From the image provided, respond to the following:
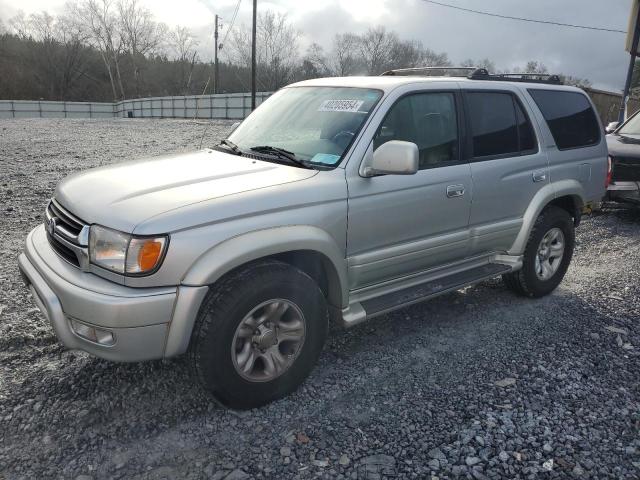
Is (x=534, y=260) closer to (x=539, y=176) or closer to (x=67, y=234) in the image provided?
(x=539, y=176)

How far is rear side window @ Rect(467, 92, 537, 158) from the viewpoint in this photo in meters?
3.86

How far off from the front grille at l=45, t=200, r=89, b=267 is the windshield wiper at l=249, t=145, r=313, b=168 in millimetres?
1237

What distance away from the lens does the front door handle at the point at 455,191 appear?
356cm

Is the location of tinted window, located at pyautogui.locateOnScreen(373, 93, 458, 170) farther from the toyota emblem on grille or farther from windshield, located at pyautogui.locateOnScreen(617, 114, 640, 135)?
windshield, located at pyautogui.locateOnScreen(617, 114, 640, 135)

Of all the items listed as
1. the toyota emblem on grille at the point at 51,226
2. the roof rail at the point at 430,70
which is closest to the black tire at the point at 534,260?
the roof rail at the point at 430,70

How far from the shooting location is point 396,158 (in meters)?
2.95

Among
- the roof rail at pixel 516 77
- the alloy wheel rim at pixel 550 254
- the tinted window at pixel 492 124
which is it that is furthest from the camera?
the alloy wheel rim at pixel 550 254

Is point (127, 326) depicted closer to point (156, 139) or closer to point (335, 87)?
point (335, 87)

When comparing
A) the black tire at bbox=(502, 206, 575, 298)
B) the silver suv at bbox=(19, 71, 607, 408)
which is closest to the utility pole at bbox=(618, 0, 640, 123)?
the black tire at bbox=(502, 206, 575, 298)

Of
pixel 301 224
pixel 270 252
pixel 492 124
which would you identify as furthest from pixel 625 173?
pixel 270 252

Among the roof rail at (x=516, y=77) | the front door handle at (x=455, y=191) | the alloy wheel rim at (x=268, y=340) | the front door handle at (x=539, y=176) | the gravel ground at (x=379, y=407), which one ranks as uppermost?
the roof rail at (x=516, y=77)

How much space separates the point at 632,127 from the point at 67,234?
28.9 ft

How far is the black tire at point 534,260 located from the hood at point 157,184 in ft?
7.71

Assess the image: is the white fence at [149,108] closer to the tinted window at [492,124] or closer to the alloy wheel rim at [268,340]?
the tinted window at [492,124]
